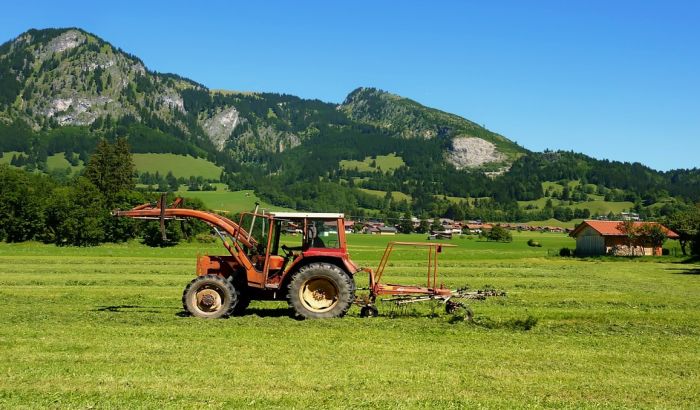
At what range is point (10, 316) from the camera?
52.8 ft

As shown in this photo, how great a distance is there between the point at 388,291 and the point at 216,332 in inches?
189

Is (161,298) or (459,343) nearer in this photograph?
(459,343)

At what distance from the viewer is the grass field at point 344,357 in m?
9.28

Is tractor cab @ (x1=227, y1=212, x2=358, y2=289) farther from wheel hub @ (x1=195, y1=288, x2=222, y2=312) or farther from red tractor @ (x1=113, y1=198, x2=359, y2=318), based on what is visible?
wheel hub @ (x1=195, y1=288, x2=222, y2=312)

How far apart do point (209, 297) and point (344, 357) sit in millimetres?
5879

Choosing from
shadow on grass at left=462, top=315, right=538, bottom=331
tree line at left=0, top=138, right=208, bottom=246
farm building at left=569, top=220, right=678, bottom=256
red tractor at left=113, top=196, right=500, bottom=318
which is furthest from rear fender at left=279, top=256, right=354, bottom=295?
farm building at left=569, top=220, right=678, bottom=256

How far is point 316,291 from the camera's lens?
16812 millimetres

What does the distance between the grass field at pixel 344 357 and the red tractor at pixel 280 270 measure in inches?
22.7

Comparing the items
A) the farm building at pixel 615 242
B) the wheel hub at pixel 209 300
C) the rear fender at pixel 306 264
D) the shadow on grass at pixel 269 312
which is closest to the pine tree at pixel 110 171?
the farm building at pixel 615 242

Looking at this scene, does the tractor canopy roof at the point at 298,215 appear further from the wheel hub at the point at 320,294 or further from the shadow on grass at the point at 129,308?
the shadow on grass at the point at 129,308

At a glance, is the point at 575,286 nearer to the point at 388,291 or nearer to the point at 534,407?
the point at 388,291

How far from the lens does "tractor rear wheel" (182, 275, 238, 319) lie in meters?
16.5

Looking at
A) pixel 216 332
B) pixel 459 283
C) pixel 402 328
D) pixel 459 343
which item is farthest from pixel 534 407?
pixel 459 283

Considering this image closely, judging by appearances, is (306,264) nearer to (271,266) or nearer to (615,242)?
(271,266)
